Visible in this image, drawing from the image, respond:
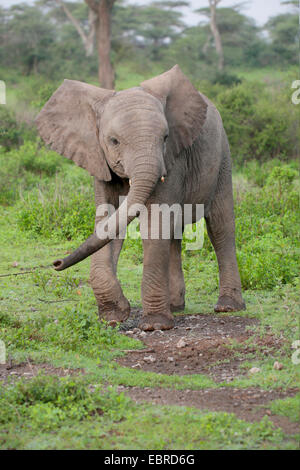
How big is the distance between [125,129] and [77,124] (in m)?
0.68

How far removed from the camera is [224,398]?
4.07 m

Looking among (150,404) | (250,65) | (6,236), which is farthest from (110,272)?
(250,65)

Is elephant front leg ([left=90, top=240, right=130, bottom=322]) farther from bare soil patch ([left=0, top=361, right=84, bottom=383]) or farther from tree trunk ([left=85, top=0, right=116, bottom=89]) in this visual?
tree trunk ([left=85, top=0, right=116, bottom=89])

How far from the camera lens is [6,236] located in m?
9.17

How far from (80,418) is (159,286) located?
77.1 inches

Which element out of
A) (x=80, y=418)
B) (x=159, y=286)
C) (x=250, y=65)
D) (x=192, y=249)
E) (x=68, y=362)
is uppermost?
(x=250, y=65)

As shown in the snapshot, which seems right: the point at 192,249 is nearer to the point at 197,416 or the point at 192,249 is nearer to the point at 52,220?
the point at 52,220

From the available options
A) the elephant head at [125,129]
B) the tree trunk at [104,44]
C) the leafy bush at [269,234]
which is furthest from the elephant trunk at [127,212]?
the tree trunk at [104,44]

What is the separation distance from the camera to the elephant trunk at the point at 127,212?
16.1 ft

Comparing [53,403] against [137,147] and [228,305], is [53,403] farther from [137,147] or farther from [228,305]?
[228,305]

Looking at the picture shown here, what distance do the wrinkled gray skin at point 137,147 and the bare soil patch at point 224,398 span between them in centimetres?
134

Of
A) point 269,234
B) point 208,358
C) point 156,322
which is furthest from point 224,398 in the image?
point 269,234

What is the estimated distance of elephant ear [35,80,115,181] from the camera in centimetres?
552

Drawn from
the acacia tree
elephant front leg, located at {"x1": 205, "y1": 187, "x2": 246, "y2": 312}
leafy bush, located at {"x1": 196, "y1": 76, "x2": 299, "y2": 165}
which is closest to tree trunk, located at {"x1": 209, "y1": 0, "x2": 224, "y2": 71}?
the acacia tree
